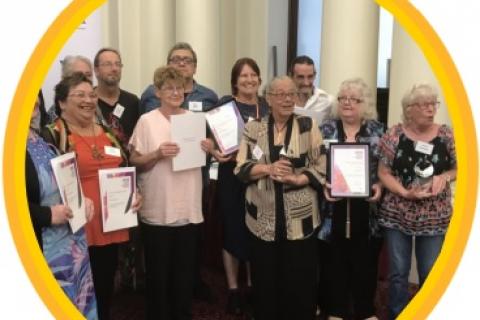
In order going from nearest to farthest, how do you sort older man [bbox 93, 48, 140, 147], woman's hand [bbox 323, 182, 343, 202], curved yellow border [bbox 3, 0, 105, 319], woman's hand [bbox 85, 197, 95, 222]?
curved yellow border [bbox 3, 0, 105, 319]
woman's hand [bbox 85, 197, 95, 222]
woman's hand [bbox 323, 182, 343, 202]
older man [bbox 93, 48, 140, 147]

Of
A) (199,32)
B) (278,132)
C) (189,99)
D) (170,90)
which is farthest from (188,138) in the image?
(199,32)

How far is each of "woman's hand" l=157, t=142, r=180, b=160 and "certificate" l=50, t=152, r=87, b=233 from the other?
1.48ft

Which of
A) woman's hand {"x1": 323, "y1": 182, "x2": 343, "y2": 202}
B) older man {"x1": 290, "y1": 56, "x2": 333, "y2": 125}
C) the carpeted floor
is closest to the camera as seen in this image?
woman's hand {"x1": 323, "y1": 182, "x2": 343, "y2": 202}

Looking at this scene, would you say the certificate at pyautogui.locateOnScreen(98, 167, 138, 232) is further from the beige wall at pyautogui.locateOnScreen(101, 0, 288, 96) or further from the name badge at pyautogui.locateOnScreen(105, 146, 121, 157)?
the beige wall at pyautogui.locateOnScreen(101, 0, 288, 96)

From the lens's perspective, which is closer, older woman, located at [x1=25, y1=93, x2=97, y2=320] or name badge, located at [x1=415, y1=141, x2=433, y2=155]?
older woman, located at [x1=25, y1=93, x2=97, y2=320]

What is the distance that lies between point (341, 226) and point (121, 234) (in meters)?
1.22

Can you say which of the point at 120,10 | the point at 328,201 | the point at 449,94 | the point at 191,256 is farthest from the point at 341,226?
the point at 120,10

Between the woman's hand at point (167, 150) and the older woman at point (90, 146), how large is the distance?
0.18 metres

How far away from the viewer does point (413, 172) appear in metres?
2.63

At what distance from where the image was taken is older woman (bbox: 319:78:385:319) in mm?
2742

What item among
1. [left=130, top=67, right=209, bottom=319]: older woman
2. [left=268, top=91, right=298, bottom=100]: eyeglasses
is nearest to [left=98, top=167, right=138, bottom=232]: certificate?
[left=130, top=67, right=209, bottom=319]: older woman

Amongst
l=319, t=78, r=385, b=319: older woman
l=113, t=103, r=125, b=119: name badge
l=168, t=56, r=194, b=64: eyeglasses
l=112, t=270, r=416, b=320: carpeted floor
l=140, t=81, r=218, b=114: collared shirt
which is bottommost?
l=112, t=270, r=416, b=320: carpeted floor

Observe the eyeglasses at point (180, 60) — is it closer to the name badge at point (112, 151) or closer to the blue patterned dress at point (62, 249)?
the name badge at point (112, 151)

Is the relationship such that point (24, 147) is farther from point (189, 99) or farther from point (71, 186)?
point (189, 99)
